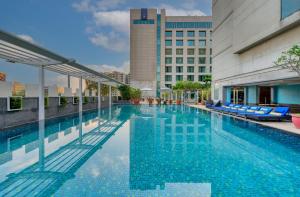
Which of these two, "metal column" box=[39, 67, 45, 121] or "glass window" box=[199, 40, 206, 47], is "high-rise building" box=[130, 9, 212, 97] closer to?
"glass window" box=[199, 40, 206, 47]

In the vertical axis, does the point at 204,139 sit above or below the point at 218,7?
below

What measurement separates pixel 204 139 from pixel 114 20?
47830mm

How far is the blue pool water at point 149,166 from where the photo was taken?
3.66m

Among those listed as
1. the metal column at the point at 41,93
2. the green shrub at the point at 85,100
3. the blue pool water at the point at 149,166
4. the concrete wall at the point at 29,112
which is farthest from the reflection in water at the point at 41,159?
the green shrub at the point at 85,100

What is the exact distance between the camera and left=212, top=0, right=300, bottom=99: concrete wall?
14668mm

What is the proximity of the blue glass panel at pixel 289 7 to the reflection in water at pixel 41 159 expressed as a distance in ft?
41.1

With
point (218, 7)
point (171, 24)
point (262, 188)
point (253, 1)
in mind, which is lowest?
point (262, 188)

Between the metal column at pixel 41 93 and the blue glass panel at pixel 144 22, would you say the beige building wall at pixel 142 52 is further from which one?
the metal column at pixel 41 93

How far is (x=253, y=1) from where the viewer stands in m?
18.5

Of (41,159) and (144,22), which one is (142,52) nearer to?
(144,22)

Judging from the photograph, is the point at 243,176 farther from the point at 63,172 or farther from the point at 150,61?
the point at 150,61

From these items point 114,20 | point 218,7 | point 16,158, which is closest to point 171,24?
point 114,20

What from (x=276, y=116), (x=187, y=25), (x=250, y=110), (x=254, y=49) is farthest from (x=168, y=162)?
(x=187, y=25)

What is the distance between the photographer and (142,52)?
170 feet
